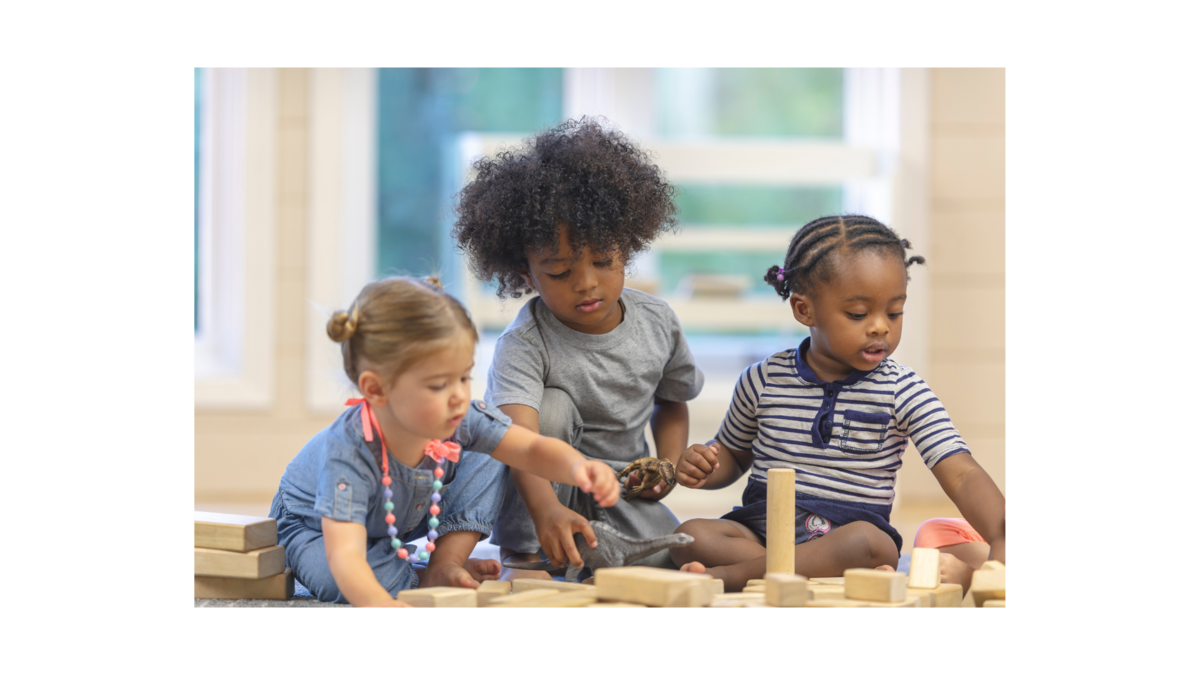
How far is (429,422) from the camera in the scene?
3.73 feet

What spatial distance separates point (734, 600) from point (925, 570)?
0.25 metres

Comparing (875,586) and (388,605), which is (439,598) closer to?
(388,605)

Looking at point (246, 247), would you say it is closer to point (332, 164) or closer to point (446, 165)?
point (332, 164)

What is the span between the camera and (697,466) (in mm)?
1396

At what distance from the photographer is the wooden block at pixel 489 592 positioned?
1.13 m

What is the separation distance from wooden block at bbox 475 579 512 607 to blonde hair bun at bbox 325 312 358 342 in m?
0.33

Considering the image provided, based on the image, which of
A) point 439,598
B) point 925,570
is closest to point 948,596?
point 925,570

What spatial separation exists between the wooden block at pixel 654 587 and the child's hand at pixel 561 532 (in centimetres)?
→ 19

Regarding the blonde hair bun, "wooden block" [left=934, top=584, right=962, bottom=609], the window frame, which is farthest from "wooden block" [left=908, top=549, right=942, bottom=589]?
the window frame

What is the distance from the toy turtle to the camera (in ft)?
4.65

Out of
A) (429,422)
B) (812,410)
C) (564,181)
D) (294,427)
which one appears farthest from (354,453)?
(294,427)

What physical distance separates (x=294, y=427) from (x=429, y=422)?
2054 mm

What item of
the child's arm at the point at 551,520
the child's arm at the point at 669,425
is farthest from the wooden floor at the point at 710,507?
the child's arm at the point at 551,520

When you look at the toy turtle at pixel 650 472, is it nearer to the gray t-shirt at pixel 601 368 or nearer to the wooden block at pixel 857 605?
the gray t-shirt at pixel 601 368
